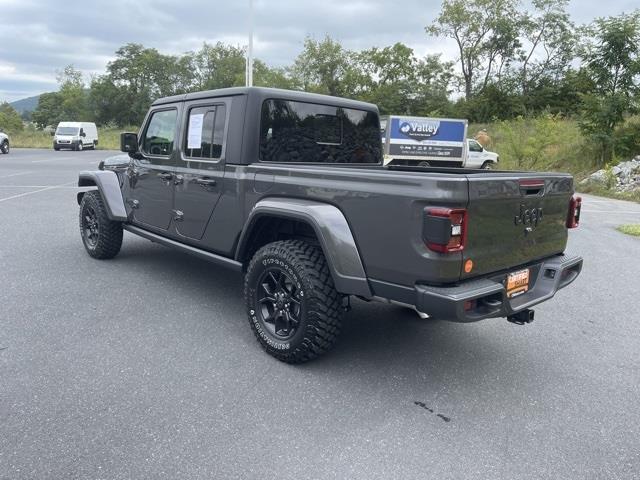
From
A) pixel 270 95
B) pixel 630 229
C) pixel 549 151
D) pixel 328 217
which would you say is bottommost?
pixel 630 229

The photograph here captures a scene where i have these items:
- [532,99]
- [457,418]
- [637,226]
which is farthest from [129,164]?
[532,99]

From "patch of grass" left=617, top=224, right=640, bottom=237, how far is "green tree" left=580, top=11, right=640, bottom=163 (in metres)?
10.7

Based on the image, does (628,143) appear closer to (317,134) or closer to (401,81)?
(317,134)

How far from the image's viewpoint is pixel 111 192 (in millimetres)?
5418

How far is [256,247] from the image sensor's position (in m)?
3.83

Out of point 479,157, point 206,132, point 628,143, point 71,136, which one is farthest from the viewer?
point 71,136

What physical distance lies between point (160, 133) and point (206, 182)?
119cm

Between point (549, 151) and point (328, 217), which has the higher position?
point (549, 151)

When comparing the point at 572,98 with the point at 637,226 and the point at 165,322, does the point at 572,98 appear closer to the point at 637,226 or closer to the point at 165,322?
the point at 637,226

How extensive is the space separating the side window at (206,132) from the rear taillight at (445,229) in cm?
199

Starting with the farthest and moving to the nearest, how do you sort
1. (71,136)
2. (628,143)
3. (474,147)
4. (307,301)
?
(71,136) < (474,147) < (628,143) < (307,301)

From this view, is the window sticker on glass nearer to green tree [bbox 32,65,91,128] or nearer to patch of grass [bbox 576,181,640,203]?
patch of grass [bbox 576,181,640,203]

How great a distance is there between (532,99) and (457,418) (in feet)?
146

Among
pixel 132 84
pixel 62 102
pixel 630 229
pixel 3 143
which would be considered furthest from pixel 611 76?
pixel 62 102
